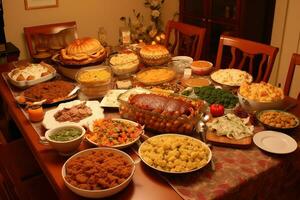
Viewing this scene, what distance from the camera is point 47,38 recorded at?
3.53m

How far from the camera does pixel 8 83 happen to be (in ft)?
7.38

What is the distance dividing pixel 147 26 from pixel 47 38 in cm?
124

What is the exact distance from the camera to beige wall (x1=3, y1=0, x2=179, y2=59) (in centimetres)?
335

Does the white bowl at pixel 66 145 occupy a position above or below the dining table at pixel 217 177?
above

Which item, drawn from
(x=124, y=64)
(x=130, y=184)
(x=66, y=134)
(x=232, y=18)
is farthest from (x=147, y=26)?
(x=130, y=184)

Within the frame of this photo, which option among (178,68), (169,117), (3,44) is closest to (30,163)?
(169,117)

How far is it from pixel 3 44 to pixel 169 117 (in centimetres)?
208

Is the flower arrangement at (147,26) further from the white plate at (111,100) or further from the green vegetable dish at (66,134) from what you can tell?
the green vegetable dish at (66,134)

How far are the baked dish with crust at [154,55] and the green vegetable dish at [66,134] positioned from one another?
983mm

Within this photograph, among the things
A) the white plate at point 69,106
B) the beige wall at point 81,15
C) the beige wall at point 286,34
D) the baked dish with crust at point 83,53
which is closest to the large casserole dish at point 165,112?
the white plate at point 69,106

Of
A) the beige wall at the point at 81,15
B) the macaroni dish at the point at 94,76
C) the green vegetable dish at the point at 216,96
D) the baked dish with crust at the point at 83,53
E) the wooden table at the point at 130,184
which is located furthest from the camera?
the beige wall at the point at 81,15

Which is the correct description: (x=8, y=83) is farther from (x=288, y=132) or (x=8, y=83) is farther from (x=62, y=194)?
(x=288, y=132)

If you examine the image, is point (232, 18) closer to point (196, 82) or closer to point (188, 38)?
point (188, 38)

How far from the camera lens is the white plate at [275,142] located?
1.44 metres
